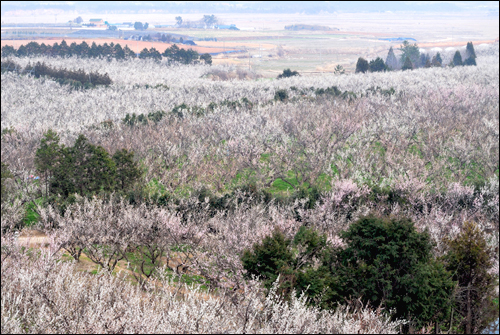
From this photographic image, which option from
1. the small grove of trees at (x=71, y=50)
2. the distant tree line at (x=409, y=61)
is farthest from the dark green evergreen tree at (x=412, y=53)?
the small grove of trees at (x=71, y=50)

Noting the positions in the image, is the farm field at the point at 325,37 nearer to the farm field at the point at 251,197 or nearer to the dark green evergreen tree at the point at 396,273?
the farm field at the point at 251,197

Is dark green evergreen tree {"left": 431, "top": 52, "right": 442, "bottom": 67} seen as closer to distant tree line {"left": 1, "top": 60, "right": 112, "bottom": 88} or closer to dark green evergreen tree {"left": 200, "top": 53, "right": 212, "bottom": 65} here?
dark green evergreen tree {"left": 200, "top": 53, "right": 212, "bottom": 65}

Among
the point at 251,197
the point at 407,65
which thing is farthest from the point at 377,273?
the point at 407,65

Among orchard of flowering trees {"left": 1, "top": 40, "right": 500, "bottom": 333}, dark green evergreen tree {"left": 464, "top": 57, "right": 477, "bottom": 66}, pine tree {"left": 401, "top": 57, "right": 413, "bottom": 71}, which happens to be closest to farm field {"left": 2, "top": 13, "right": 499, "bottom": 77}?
pine tree {"left": 401, "top": 57, "right": 413, "bottom": 71}

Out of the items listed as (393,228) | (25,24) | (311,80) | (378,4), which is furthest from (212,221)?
(378,4)

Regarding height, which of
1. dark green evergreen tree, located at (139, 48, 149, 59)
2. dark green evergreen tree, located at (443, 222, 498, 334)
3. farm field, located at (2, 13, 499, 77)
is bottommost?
dark green evergreen tree, located at (443, 222, 498, 334)

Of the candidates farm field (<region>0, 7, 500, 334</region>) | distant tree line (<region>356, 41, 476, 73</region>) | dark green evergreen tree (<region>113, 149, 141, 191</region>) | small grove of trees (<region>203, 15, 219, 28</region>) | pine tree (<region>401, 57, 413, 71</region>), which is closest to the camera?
farm field (<region>0, 7, 500, 334</region>)
